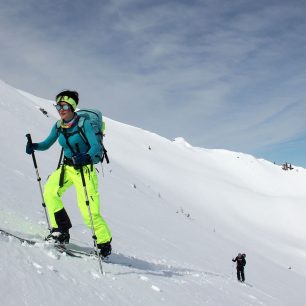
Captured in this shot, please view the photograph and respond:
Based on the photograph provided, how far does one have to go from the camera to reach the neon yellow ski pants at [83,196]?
21.5 ft

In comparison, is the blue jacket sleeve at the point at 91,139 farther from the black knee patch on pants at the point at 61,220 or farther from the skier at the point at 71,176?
the black knee patch on pants at the point at 61,220

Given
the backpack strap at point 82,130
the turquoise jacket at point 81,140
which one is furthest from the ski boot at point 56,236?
the backpack strap at point 82,130

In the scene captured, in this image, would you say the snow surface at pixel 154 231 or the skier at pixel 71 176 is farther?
the skier at pixel 71 176

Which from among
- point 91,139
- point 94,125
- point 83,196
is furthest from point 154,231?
point 91,139

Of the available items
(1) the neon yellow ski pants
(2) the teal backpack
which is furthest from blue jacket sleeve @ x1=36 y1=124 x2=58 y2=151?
(1) the neon yellow ski pants

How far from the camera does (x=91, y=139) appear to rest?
6.31m

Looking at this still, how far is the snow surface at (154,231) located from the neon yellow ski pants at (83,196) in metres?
0.50

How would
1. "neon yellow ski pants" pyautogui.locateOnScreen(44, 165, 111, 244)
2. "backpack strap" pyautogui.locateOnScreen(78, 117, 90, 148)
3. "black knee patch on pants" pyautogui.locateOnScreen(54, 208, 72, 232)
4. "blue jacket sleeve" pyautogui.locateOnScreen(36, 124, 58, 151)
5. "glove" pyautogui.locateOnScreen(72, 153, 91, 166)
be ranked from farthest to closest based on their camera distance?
1. "blue jacket sleeve" pyautogui.locateOnScreen(36, 124, 58, 151)
2. "black knee patch on pants" pyautogui.locateOnScreen(54, 208, 72, 232)
3. "neon yellow ski pants" pyautogui.locateOnScreen(44, 165, 111, 244)
4. "backpack strap" pyautogui.locateOnScreen(78, 117, 90, 148)
5. "glove" pyautogui.locateOnScreen(72, 153, 91, 166)

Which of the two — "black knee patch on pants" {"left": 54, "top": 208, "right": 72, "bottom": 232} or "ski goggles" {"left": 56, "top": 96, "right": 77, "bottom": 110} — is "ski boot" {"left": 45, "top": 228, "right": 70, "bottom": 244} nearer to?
"black knee patch on pants" {"left": 54, "top": 208, "right": 72, "bottom": 232}

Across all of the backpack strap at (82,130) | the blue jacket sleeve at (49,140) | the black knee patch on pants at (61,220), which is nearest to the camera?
the backpack strap at (82,130)

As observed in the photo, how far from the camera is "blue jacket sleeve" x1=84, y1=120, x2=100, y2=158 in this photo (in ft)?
20.4

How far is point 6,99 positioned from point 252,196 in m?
27.5

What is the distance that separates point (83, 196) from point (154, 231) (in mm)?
8794

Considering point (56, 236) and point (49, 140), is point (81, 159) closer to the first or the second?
point (49, 140)
